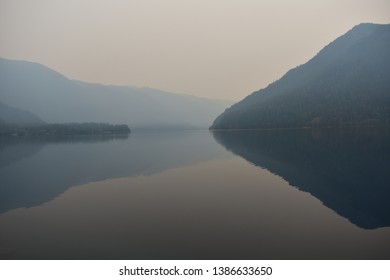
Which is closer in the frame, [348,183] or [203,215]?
[203,215]

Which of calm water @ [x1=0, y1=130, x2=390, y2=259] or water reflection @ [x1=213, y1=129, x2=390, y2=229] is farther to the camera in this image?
water reflection @ [x1=213, y1=129, x2=390, y2=229]

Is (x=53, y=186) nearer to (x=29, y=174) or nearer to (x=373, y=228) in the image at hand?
(x=29, y=174)

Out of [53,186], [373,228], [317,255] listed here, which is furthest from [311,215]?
[53,186]

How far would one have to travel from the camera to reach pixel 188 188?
43.6 metres

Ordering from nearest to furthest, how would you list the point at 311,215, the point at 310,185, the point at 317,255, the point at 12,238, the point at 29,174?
the point at 317,255, the point at 12,238, the point at 311,215, the point at 310,185, the point at 29,174

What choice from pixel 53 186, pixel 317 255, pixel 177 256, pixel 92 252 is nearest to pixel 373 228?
pixel 317 255

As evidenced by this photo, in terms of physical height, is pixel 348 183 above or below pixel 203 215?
above

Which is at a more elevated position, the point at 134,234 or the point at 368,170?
the point at 368,170

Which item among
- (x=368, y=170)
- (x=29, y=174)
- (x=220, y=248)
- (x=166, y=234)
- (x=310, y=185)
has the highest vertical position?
(x=29, y=174)

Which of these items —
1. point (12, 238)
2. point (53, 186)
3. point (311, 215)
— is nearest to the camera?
point (12, 238)

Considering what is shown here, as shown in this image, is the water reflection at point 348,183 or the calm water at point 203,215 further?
the water reflection at point 348,183
